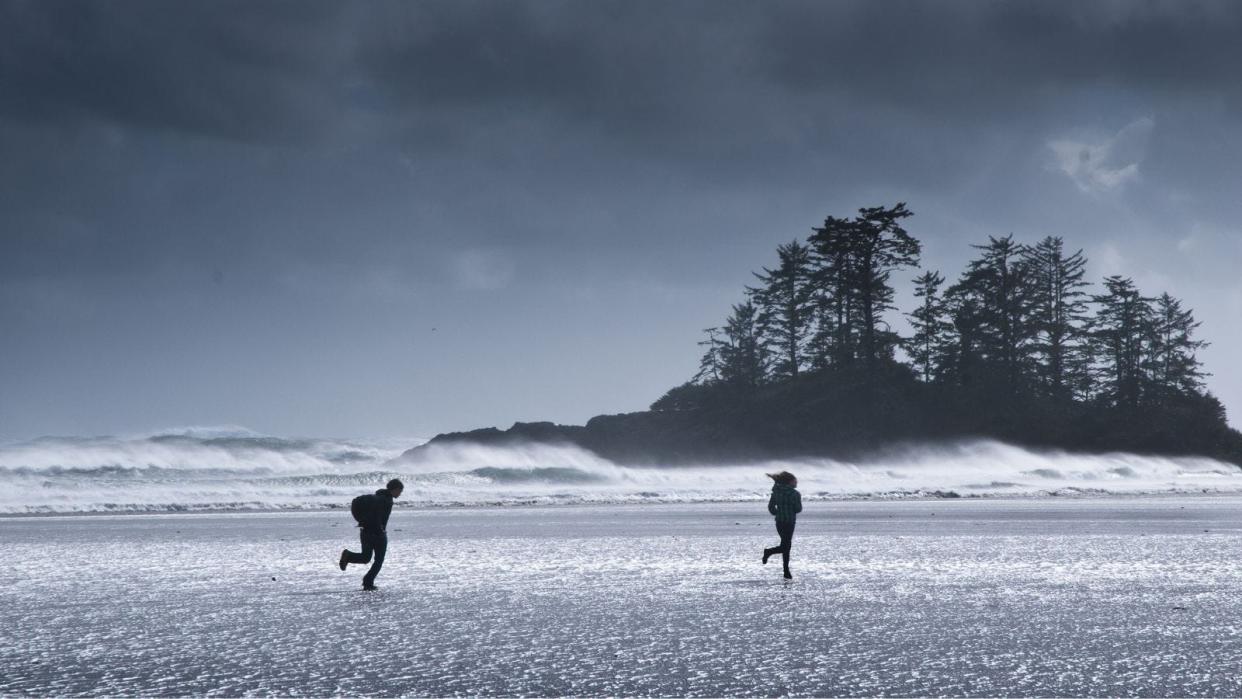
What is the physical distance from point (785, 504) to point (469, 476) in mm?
42803

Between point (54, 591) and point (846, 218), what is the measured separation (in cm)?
7330

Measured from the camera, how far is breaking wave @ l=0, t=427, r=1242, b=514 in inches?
1473

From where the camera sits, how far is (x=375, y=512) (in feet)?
39.6

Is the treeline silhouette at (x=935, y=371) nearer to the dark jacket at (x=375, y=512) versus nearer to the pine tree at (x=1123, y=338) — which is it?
the pine tree at (x=1123, y=338)

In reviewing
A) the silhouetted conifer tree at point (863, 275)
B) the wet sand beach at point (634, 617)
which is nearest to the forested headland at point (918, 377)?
the silhouetted conifer tree at point (863, 275)

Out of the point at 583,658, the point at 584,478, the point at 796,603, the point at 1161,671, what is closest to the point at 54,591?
the point at 583,658

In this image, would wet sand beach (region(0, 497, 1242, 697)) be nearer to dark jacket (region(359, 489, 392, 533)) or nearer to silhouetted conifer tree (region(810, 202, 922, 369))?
dark jacket (region(359, 489, 392, 533))

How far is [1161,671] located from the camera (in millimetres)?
6641

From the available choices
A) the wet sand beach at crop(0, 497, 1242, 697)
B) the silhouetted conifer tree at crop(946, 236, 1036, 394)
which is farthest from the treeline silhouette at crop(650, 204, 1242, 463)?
the wet sand beach at crop(0, 497, 1242, 697)

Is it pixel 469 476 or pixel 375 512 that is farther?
pixel 469 476

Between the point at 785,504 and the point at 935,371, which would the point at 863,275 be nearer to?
the point at 935,371

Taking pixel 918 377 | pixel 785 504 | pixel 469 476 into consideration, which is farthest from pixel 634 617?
pixel 918 377

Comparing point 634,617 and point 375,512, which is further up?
point 375,512

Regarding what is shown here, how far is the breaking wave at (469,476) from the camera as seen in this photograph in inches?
1473
